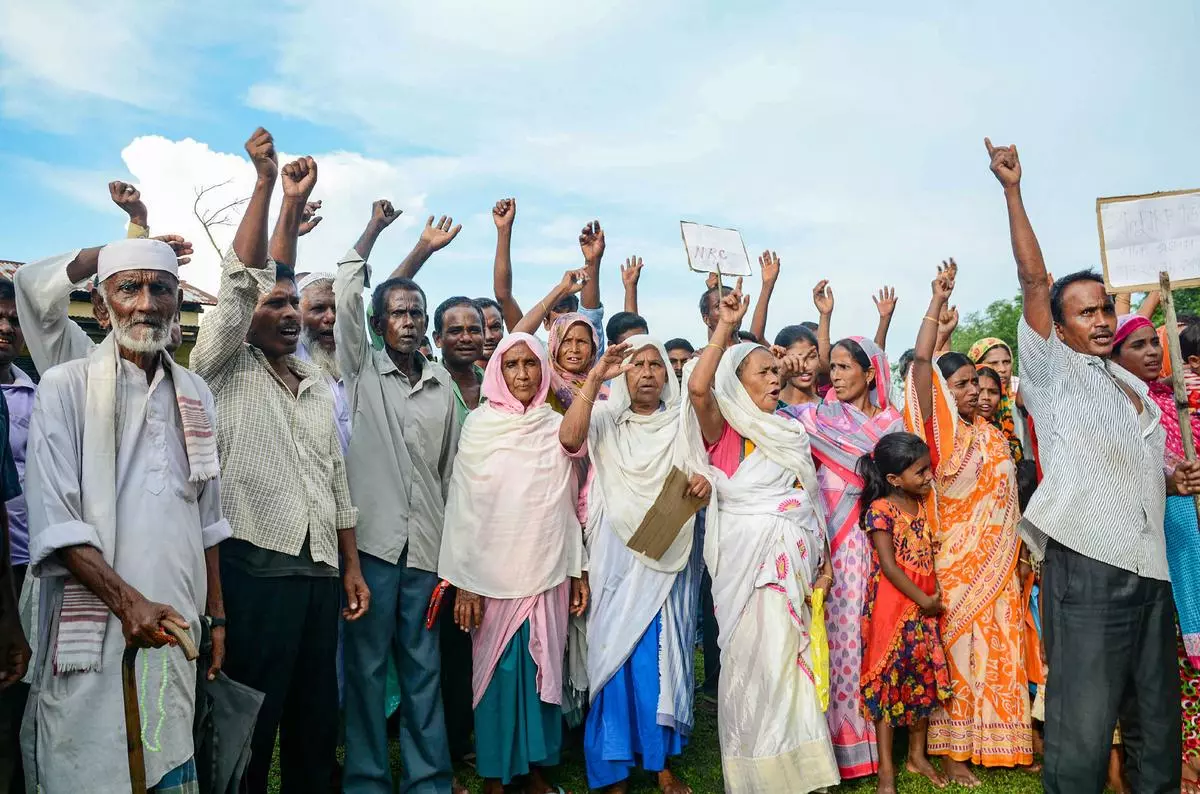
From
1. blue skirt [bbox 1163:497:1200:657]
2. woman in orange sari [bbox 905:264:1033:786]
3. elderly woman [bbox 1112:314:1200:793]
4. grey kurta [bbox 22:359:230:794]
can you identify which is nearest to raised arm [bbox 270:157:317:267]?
grey kurta [bbox 22:359:230:794]

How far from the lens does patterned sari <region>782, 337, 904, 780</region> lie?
504 cm

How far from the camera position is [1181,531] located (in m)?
4.45

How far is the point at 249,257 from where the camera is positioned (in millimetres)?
3734

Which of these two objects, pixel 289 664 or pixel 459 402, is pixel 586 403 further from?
pixel 289 664

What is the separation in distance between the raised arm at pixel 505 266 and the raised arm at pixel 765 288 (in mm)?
2266

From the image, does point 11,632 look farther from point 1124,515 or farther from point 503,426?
point 1124,515

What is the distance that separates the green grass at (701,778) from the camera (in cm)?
491

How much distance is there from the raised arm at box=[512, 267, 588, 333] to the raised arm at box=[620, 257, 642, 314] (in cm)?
205

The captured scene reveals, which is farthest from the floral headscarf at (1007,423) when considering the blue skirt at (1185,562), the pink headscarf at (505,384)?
the pink headscarf at (505,384)

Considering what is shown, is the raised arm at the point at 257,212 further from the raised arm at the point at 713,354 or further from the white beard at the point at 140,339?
the raised arm at the point at 713,354

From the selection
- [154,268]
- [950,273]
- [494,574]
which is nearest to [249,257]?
[154,268]

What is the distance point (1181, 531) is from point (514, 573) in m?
3.41

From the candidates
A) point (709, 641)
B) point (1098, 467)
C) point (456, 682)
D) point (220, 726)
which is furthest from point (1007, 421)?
point (220, 726)

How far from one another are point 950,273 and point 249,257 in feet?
13.6
